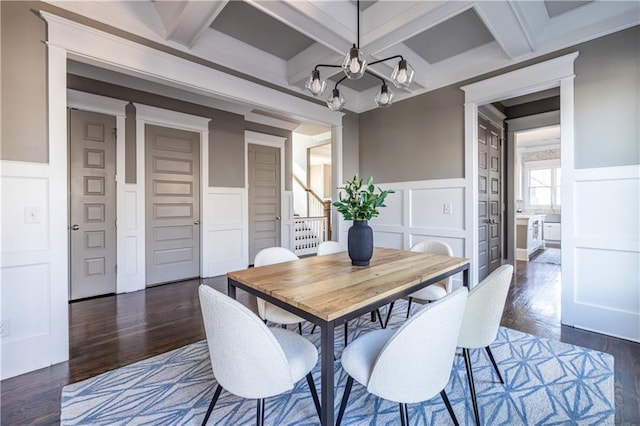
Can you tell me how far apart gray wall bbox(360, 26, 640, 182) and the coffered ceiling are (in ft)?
0.56

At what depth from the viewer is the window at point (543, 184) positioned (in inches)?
313

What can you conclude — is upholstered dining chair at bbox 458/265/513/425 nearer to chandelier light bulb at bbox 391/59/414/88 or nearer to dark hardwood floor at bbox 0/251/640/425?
dark hardwood floor at bbox 0/251/640/425

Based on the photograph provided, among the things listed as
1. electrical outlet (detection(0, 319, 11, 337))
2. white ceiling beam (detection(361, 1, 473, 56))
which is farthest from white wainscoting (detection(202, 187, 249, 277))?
white ceiling beam (detection(361, 1, 473, 56))

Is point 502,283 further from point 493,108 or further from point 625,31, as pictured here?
point 493,108

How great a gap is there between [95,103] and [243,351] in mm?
3829

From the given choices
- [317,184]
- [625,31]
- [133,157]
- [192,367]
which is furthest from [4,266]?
[317,184]

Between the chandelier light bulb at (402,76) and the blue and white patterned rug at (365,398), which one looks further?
the chandelier light bulb at (402,76)

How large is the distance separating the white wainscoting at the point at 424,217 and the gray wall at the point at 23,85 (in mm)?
3385

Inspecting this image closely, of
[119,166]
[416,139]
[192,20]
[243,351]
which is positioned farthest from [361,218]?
[119,166]

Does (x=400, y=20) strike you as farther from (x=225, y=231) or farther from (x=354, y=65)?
(x=225, y=231)

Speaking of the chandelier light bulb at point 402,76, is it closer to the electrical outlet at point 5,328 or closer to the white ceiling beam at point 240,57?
the white ceiling beam at point 240,57

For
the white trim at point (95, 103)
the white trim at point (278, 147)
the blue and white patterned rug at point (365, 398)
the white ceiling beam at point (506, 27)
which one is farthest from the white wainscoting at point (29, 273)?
the white ceiling beam at point (506, 27)

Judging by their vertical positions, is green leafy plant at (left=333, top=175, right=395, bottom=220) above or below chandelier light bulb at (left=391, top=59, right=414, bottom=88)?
below

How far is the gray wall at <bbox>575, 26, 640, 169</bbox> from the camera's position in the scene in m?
2.35
